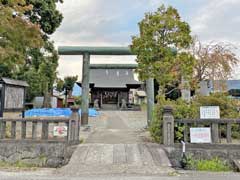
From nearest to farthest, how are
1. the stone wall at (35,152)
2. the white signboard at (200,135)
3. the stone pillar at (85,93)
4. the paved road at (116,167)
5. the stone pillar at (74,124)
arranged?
the paved road at (116,167), the stone wall at (35,152), the white signboard at (200,135), the stone pillar at (74,124), the stone pillar at (85,93)

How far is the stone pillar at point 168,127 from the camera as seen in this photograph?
7.74 m

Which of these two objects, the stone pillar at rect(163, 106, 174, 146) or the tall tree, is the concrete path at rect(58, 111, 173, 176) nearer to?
the stone pillar at rect(163, 106, 174, 146)

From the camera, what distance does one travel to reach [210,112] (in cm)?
801

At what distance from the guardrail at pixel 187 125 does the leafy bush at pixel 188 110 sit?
0.50 feet

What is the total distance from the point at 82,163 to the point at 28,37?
537cm

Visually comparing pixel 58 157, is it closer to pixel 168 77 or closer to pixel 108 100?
pixel 168 77

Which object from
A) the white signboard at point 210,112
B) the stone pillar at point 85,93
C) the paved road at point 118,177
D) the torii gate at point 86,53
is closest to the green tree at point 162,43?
the torii gate at point 86,53

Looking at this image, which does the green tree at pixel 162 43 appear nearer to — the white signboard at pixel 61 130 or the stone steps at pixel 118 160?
the stone steps at pixel 118 160

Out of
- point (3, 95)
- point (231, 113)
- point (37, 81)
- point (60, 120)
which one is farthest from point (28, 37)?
point (37, 81)

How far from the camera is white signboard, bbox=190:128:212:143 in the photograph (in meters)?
7.66

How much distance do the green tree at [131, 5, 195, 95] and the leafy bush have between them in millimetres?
1588

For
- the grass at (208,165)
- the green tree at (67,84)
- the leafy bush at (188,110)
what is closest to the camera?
the grass at (208,165)

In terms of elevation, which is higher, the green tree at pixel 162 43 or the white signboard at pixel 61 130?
the green tree at pixel 162 43

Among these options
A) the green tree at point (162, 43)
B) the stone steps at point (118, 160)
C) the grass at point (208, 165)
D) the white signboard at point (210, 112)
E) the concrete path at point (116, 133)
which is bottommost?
the grass at point (208, 165)
